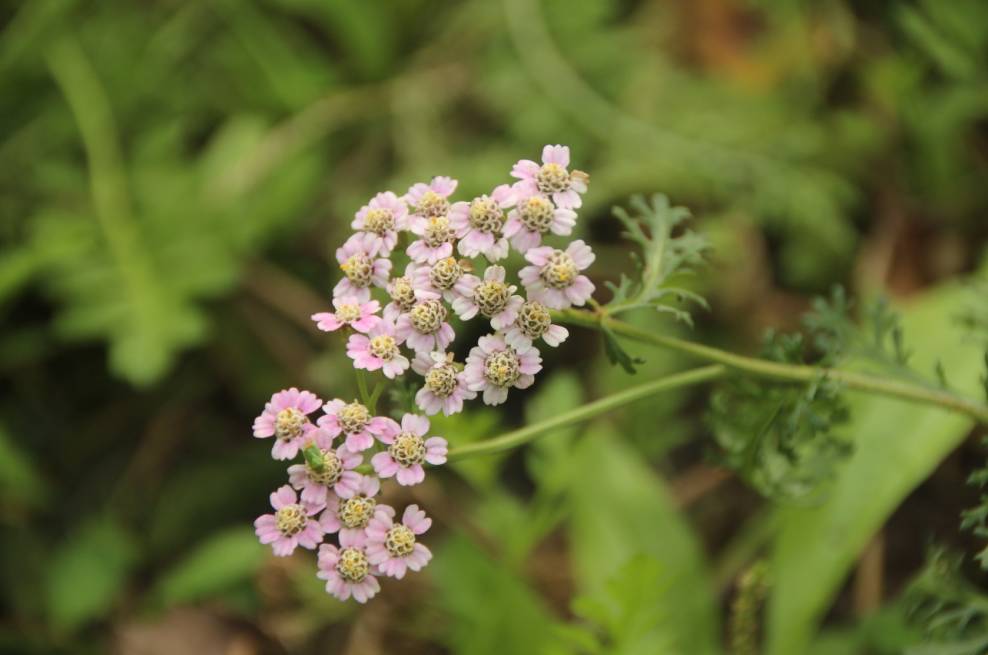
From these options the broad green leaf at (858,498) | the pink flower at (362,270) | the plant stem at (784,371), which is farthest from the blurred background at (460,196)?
the pink flower at (362,270)

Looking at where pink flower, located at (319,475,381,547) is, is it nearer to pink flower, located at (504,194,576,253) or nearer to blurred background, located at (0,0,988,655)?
pink flower, located at (504,194,576,253)

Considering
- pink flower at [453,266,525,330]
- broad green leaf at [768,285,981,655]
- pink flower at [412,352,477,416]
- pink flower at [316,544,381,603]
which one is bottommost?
pink flower at [316,544,381,603]

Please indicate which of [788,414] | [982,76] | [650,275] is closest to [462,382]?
[650,275]

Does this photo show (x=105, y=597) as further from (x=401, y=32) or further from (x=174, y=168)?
(x=401, y=32)

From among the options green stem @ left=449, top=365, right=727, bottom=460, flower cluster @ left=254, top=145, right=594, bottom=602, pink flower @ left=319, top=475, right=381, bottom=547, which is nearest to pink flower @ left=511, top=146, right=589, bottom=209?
flower cluster @ left=254, top=145, right=594, bottom=602

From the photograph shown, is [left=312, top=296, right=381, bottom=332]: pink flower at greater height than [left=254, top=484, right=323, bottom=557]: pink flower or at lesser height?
greater

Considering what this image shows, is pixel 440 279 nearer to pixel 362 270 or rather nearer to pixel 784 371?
pixel 362 270
